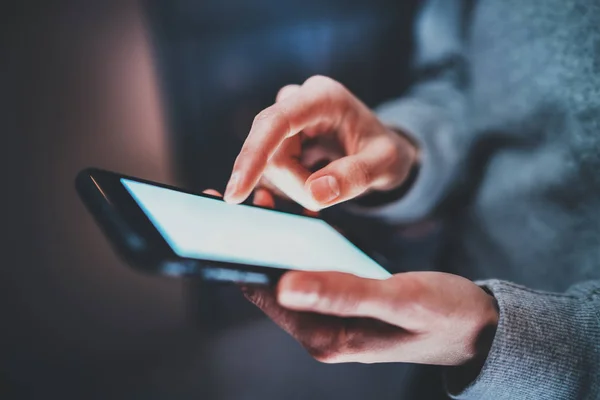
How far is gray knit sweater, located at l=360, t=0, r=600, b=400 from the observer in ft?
1.22

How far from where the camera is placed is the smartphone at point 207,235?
27cm

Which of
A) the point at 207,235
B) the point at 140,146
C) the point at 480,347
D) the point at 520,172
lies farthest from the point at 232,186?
the point at 140,146

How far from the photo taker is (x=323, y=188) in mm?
413

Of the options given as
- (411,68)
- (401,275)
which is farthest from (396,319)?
(411,68)

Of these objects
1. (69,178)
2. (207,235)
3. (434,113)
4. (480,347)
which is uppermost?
(434,113)

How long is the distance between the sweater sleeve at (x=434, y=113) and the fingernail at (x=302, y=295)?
1.42 ft

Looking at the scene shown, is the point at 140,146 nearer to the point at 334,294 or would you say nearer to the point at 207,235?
the point at 207,235

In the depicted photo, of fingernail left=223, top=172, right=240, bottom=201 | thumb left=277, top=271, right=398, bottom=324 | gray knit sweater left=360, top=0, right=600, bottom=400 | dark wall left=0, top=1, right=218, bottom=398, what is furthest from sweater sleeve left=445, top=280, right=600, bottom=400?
dark wall left=0, top=1, right=218, bottom=398

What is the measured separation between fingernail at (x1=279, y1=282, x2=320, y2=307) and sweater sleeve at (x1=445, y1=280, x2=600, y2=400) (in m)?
0.19

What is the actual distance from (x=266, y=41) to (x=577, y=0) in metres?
0.70

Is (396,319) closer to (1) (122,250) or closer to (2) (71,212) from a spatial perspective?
(1) (122,250)

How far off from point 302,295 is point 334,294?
1.0 inches

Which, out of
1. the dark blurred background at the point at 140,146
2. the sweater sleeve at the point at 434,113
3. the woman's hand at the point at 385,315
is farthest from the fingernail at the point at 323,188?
the dark blurred background at the point at 140,146

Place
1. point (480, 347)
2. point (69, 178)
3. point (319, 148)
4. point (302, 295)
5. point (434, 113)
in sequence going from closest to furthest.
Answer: point (302, 295) < point (480, 347) < point (319, 148) < point (434, 113) < point (69, 178)
